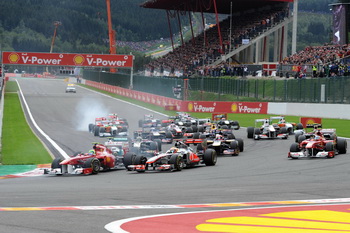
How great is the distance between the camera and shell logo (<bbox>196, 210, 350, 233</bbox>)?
958cm

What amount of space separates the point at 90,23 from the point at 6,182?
172 m

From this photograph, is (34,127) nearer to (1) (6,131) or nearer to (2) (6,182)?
(1) (6,131)

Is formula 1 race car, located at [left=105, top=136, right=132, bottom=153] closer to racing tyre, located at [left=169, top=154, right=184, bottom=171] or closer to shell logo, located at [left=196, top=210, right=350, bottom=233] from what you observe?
racing tyre, located at [left=169, top=154, right=184, bottom=171]

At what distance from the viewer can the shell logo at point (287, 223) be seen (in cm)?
958

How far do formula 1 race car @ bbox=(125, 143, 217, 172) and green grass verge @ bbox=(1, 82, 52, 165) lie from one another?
5.15 meters

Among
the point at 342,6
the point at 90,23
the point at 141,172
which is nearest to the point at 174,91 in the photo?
the point at 342,6

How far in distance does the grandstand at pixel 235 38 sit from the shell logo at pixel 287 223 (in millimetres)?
63325

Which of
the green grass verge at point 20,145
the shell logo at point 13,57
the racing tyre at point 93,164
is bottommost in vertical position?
the green grass verge at point 20,145

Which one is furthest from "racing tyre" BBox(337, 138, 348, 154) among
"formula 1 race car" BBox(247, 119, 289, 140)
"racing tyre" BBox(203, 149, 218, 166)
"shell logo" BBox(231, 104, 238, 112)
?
"shell logo" BBox(231, 104, 238, 112)

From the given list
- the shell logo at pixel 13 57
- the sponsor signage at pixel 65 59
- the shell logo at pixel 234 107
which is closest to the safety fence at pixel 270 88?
the shell logo at pixel 234 107

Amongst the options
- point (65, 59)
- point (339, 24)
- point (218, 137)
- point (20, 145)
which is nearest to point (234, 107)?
point (339, 24)

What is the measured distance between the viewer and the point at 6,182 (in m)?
18.3

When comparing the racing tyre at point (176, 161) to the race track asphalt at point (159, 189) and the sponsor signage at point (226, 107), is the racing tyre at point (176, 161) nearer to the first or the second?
the race track asphalt at point (159, 189)

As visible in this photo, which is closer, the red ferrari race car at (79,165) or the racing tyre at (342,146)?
the red ferrari race car at (79,165)
